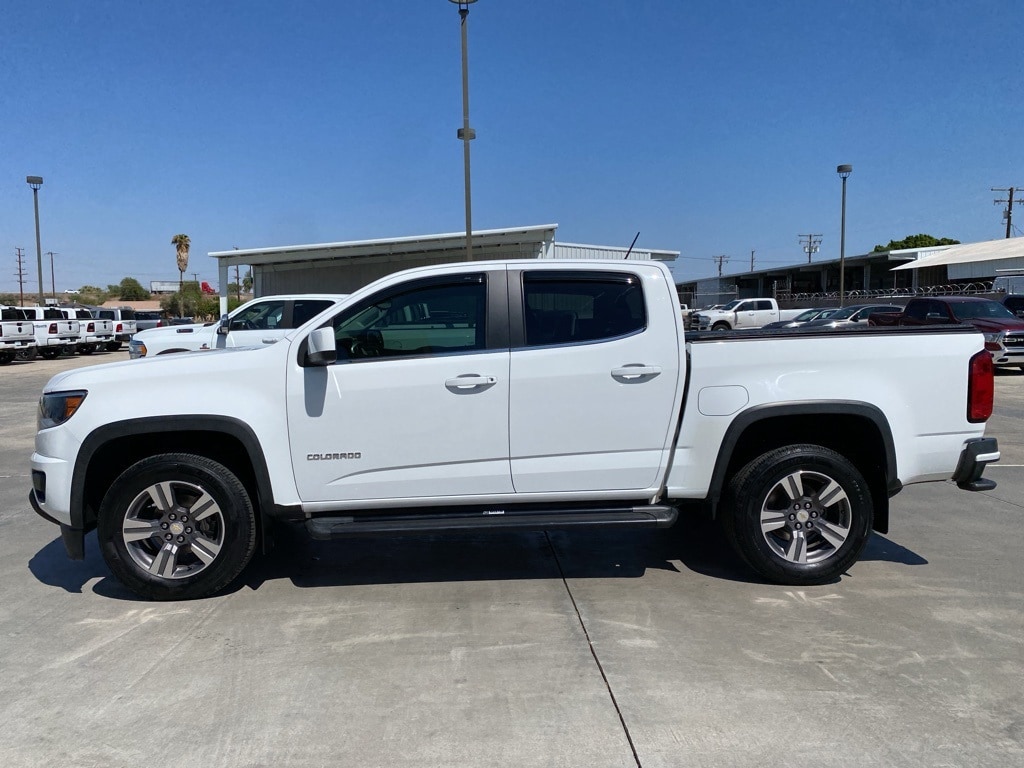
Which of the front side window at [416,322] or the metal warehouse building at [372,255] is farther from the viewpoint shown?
the metal warehouse building at [372,255]

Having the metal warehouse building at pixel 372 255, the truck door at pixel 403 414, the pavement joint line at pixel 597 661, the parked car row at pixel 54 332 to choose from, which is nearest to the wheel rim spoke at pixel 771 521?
the pavement joint line at pixel 597 661

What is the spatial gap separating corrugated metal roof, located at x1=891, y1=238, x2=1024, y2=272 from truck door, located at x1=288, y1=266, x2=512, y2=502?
4735 cm

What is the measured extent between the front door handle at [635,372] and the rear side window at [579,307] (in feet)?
0.71

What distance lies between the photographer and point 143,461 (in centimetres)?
447

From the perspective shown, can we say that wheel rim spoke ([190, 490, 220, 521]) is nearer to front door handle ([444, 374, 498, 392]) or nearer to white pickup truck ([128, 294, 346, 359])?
front door handle ([444, 374, 498, 392])

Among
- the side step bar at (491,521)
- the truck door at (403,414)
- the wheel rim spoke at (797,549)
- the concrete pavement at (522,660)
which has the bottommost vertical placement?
the concrete pavement at (522,660)

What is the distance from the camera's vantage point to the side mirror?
14.0ft

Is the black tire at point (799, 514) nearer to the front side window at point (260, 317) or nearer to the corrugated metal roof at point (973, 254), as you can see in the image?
the front side window at point (260, 317)

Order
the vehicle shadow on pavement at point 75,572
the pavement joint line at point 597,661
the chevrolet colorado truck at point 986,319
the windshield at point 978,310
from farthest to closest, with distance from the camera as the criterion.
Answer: the windshield at point 978,310, the chevrolet colorado truck at point 986,319, the vehicle shadow on pavement at point 75,572, the pavement joint line at point 597,661

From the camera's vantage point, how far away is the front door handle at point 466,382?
441cm

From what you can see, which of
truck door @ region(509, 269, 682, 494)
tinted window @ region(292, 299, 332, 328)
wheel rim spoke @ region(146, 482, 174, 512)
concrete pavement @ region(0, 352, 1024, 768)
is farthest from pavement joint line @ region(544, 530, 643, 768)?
tinted window @ region(292, 299, 332, 328)

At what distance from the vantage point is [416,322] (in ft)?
15.1

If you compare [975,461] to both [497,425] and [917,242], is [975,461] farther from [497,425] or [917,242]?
[917,242]

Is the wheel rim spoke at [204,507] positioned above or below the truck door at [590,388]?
below
